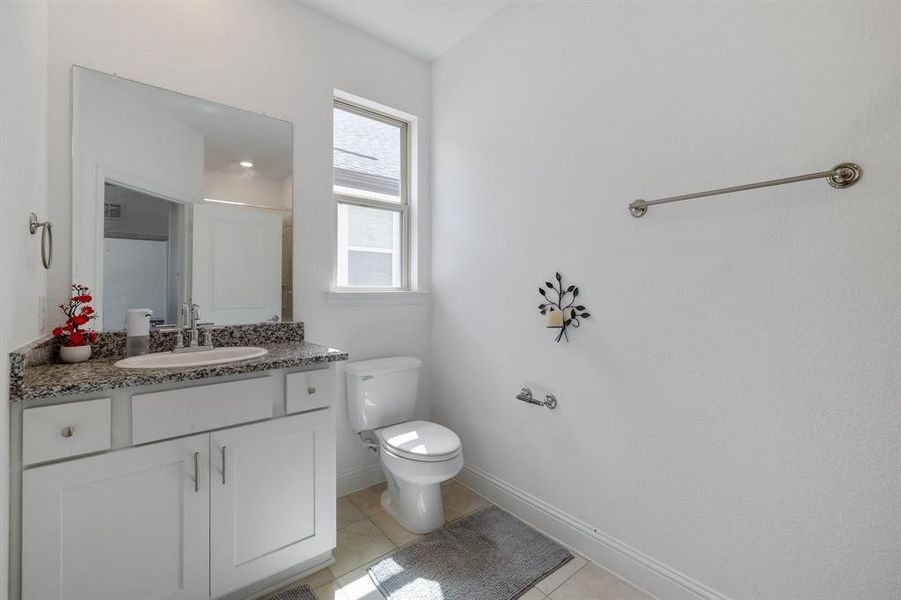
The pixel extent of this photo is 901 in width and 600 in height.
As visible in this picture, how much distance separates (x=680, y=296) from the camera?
1432 mm

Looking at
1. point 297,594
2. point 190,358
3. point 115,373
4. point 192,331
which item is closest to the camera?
point 115,373

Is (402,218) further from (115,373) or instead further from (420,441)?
(115,373)

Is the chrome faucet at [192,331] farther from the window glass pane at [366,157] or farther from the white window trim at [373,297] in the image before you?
the window glass pane at [366,157]

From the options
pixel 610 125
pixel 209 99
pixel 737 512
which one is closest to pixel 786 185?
pixel 610 125

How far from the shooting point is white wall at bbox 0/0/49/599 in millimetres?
1005

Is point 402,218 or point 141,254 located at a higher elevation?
point 402,218

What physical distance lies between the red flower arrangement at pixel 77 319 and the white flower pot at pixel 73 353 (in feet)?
0.05

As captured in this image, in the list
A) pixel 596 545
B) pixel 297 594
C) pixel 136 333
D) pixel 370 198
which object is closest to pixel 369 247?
pixel 370 198

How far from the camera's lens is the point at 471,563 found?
5.50ft

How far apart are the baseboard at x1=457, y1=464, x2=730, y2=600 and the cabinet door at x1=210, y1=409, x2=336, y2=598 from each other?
0.93 metres

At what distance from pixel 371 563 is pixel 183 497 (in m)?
0.82

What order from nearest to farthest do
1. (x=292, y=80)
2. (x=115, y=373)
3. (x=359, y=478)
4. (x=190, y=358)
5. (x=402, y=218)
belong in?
(x=115, y=373)
(x=190, y=358)
(x=292, y=80)
(x=359, y=478)
(x=402, y=218)

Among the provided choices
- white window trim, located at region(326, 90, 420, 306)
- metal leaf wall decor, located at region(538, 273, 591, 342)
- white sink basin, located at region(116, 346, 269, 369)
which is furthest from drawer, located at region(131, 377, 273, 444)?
metal leaf wall decor, located at region(538, 273, 591, 342)

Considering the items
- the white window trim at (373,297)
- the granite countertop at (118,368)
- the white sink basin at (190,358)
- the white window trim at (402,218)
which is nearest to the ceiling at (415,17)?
the white window trim at (402,218)
